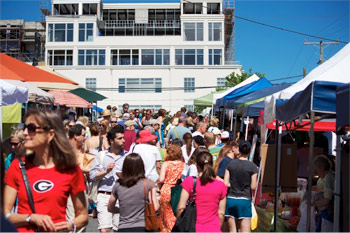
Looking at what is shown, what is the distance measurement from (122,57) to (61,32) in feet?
29.6

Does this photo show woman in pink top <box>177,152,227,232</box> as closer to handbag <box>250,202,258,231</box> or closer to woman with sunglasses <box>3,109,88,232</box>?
woman with sunglasses <box>3,109,88,232</box>

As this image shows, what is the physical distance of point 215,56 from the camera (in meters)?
53.2

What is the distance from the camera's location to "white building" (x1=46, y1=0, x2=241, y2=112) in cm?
5238

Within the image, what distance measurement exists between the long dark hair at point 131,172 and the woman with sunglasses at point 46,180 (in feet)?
4.96

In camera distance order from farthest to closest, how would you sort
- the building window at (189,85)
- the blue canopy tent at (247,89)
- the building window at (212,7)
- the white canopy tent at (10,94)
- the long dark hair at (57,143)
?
the building window at (212,7) → the building window at (189,85) → the blue canopy tent at (247,89) → the white canopy tent at (10,94) → the long dark hair at (57,143)

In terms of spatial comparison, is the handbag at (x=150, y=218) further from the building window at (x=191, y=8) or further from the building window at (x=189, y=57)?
the building window at (x=191, y=8)

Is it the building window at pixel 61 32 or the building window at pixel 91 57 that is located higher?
the building window at pixel 61 32

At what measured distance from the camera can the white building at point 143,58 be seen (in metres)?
52.4

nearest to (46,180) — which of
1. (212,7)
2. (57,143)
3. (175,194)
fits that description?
(57,143)

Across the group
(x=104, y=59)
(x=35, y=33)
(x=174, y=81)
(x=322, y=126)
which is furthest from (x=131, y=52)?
(x=322, y=126)

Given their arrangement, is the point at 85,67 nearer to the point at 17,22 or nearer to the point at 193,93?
the point at 193,93

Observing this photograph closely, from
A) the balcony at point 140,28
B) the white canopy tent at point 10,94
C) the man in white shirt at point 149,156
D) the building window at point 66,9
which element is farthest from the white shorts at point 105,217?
the building window at point 66,9

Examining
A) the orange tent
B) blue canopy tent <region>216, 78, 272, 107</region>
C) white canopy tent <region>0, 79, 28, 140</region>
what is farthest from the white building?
white canopy tent <region>0, 79, 28, 140</region>

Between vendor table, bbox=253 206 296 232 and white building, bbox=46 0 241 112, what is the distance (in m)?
43.1
